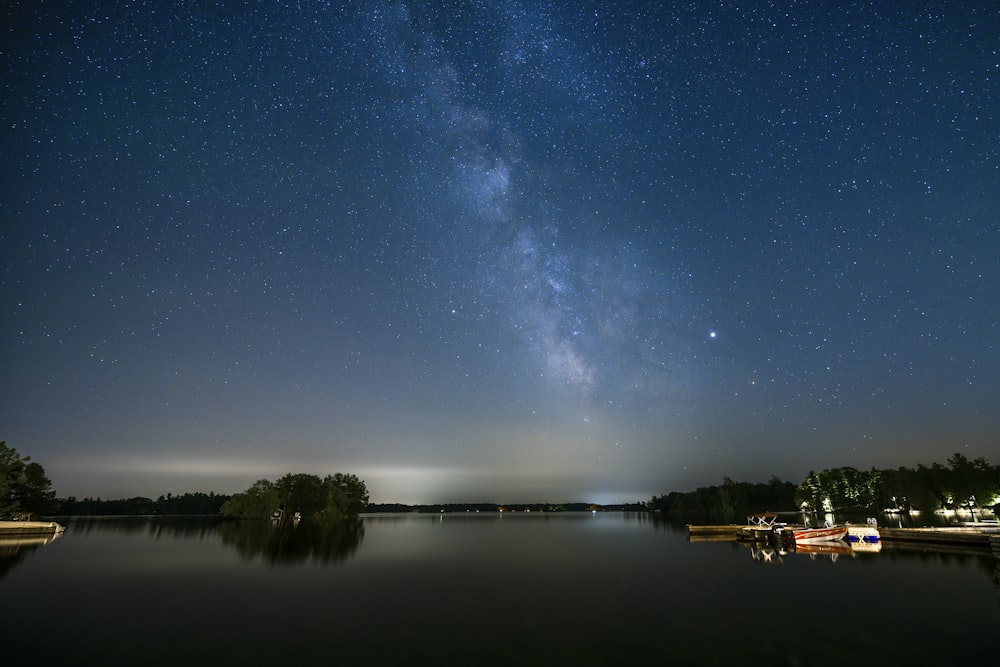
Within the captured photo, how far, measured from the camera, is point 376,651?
18.8m

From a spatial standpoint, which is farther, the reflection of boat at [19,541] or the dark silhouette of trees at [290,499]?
the dark silhouette of trees at [290,499]

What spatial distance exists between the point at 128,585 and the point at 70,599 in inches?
237

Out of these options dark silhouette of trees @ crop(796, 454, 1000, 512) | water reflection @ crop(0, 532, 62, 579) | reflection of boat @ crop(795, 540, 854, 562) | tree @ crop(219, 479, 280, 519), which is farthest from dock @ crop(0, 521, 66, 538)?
dark silhouette of trees @ crop(796, 454, 1000, 512)

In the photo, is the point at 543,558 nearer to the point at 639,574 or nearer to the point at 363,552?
the point at 639,574

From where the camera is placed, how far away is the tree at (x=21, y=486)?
2918 inches

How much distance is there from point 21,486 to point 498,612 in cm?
10137

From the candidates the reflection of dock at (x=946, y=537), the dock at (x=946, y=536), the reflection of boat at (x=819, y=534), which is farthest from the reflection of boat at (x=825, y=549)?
the reflection of dock at (x=946, y=537)

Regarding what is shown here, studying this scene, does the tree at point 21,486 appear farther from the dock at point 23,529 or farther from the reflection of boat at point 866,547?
the reflection of boat at point 866,547

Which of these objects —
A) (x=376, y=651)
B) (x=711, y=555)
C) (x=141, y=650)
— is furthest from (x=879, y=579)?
(x=141, y=650)

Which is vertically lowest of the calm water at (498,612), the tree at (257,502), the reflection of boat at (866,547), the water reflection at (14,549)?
the calm water at (498,612)

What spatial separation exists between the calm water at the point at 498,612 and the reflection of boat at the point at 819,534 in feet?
54.4

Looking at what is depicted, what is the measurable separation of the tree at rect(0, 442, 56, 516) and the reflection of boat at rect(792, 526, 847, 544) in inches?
4516

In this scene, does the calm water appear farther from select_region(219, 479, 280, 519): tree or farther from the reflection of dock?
select_region(219, 479, 280, 519): tree

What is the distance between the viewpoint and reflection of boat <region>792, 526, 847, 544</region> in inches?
2491
